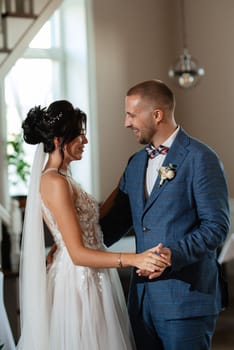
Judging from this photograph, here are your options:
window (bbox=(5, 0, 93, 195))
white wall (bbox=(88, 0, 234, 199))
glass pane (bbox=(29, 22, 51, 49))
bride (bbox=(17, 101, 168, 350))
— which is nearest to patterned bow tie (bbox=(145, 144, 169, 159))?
bride (bbox=(17, 101, 168, 350))

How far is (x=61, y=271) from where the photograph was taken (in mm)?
3115

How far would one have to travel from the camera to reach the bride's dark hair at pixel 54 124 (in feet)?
9.96

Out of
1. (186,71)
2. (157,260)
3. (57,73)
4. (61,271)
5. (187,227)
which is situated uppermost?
(57,73)

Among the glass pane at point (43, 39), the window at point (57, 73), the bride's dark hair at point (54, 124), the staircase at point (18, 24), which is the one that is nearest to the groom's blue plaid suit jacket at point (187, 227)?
the bride's dark hair at point (54, 124)

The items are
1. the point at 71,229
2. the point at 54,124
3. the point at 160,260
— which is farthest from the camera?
the point at 54,124

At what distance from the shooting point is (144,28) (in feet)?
28.1

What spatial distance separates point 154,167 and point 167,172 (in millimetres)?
176

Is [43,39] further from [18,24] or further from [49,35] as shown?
[18,24]

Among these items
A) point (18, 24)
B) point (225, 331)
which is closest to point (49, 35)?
point (18, 24)

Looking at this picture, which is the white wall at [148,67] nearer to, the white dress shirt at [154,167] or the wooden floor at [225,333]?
the wooden floor at [225,333]

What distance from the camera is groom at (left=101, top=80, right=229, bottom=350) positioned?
112 inches

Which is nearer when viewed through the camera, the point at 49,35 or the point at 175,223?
the point at 175,223

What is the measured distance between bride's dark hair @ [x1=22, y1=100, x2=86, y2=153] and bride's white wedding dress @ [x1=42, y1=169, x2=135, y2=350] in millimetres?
193

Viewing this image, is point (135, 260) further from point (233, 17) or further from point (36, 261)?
point (233, 17)
